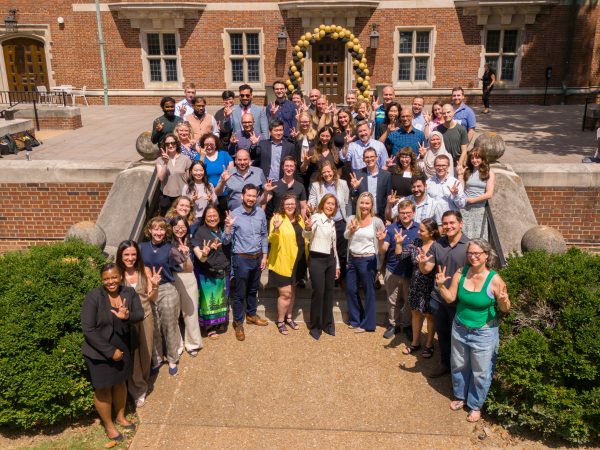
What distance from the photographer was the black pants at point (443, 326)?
5.39 meters

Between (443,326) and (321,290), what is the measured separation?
1.41m

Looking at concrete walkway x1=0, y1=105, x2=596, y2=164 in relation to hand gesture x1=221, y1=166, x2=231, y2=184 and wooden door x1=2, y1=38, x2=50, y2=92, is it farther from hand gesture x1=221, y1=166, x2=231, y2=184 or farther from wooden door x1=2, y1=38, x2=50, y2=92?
hand gesture x1=221, y1=166, x2=231, y2=184

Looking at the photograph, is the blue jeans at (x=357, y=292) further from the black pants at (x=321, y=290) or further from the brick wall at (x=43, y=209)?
the brick wall at (x=43, y=209)

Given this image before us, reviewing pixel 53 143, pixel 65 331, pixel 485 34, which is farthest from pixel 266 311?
pixel 485 34

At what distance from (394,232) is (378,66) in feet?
49.0

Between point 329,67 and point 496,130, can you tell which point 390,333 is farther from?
point 329,67

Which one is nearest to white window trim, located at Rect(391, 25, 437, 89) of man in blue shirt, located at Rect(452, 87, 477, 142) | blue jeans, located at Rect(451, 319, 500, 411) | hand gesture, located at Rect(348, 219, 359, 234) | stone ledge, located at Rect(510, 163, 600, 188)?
man in blue shirt, located at Rect(452, 87, 477, 142)

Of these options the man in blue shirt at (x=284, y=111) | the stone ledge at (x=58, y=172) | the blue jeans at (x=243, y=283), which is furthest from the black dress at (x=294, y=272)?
the stone ledge at (x=58, y=172)

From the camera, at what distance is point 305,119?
7.27 meters

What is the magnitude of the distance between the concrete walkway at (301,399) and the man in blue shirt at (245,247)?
0.42m

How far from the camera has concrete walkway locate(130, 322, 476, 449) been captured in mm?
4781

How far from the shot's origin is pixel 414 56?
19.5 metres

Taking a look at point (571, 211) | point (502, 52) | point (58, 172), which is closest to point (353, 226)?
point (571, 211)

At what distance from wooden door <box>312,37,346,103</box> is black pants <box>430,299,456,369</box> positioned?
51.0 feet
